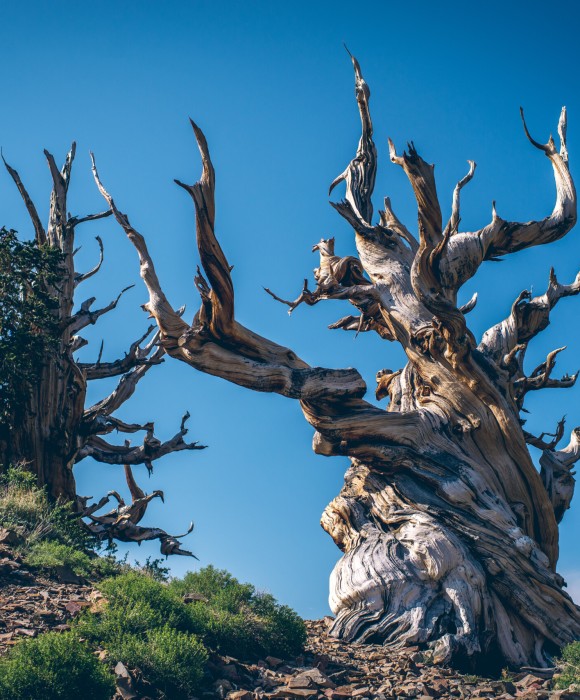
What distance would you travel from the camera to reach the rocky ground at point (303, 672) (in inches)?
266

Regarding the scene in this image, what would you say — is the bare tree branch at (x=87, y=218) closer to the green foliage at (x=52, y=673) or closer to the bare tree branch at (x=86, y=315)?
the bare tree branch at (x=86, y=315)

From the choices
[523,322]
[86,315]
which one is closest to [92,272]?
[86,315]

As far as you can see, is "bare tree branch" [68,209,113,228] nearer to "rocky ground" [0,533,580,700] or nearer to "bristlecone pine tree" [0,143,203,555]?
"bristlecone pine tree" [0,143,203,555]

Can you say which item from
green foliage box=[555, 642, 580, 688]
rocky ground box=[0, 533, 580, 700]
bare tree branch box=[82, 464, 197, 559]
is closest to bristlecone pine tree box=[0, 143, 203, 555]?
bare tree branch box=[82, 464, 197, 559]

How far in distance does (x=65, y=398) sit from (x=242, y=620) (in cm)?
630

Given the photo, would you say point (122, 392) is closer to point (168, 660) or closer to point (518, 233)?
point (518, 233)

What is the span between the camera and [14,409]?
12.3m

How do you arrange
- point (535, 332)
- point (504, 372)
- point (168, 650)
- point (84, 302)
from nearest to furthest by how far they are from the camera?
point (168, 650), point (504, 372), point (535, 332), point (84, 302)

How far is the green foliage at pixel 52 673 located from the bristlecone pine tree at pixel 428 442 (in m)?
3.73

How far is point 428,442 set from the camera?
1070 cm

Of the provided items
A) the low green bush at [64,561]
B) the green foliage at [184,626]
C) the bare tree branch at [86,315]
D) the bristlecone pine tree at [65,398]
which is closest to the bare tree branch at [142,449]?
the bristlecone pine tree at [65,398]

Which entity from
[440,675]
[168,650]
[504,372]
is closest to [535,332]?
[504,372]

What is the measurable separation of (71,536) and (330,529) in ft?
11.2

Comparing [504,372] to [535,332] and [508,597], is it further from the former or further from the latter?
[508,597]
